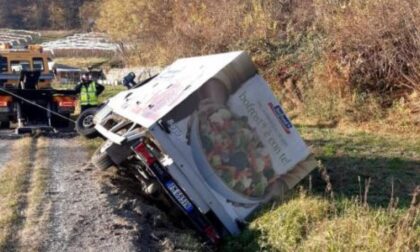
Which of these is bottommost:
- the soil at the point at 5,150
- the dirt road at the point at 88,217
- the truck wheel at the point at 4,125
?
the truck wheel at the point at 4,125

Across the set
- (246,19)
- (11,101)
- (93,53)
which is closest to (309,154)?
(11,101)

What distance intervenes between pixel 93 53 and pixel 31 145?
43450 millimetres

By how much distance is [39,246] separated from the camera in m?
6.67

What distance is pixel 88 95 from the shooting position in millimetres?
15828

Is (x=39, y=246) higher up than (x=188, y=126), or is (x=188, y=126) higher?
(x=188, y=126)

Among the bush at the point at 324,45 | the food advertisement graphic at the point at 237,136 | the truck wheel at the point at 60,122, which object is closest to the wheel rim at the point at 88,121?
the truck wheel at the point at 60,122

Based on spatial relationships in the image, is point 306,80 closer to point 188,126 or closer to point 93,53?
point 188,126

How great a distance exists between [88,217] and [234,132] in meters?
2.11

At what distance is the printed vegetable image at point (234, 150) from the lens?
26.4 feet

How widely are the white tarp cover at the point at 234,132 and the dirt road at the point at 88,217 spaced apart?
3.21 feet

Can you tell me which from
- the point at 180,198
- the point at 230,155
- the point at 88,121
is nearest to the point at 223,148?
the point at 230,155

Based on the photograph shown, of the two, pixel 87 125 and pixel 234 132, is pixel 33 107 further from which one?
pixel 234 132

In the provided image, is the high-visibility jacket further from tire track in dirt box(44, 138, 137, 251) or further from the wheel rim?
tire track in dirt box(44, 138, 137, 251)

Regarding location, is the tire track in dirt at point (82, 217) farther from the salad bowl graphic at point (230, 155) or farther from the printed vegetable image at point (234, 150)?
the printed vegetable image at point (234, 150)
